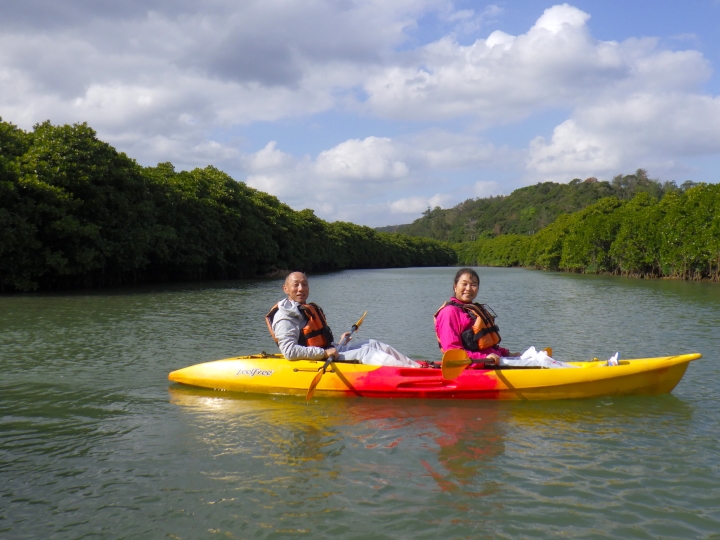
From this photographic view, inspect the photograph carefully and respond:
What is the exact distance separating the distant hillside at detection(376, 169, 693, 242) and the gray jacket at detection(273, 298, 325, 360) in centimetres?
9139

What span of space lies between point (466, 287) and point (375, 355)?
5.18 feet

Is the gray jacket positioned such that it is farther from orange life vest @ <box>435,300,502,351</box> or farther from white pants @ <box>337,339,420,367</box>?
orange life vest @ <box>435,300,502,351</box>

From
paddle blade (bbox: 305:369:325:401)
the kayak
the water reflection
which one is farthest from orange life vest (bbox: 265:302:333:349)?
the water reflection

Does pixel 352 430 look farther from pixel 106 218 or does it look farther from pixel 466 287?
pixel 106 218

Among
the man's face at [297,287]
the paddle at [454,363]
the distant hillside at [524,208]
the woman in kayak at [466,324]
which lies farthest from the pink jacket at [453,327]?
the distant hillside at [524,208]

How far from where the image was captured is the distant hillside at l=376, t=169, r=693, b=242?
4368 inches

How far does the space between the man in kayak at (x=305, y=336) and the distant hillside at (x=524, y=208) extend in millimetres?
90855

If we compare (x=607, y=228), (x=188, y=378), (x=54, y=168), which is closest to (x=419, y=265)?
(x=607, y=228)

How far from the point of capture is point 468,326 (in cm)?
732

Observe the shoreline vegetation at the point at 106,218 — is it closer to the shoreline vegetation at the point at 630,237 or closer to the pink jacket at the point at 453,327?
the pink jacket at the point at 453,327

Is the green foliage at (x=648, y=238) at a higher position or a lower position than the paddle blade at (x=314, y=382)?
higher

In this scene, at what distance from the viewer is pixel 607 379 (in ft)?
23.6

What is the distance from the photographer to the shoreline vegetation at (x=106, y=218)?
23.9 m

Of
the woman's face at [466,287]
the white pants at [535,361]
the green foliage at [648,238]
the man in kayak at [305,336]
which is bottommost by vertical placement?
the white pants at [535,361]
